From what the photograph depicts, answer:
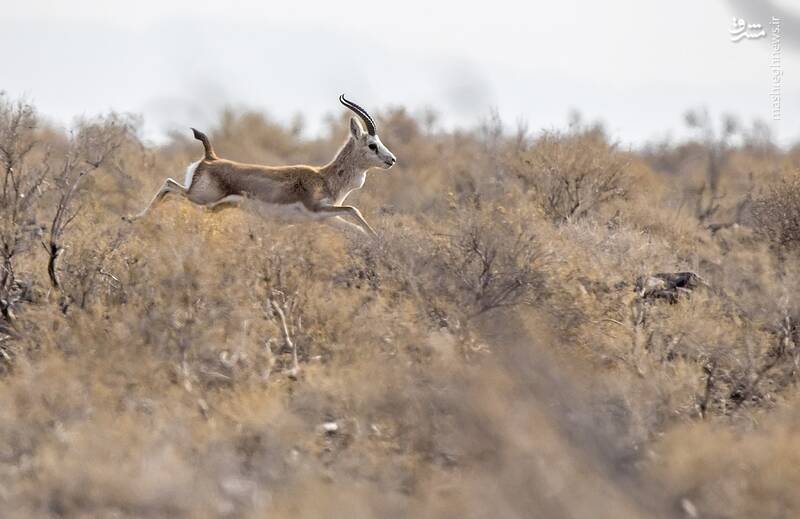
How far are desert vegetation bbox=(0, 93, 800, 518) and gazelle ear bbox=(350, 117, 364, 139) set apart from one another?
1583 mm

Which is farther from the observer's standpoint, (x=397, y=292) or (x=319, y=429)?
(x=397, y=292)

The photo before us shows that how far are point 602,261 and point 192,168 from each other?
17.1ft

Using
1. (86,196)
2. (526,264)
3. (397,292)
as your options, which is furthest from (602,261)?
(86,196)

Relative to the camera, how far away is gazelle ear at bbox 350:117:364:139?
14.5 m

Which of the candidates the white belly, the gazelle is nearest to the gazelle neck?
the gazelle

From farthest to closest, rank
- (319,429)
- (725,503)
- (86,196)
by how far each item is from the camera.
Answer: (86,196) → (319,429) → (725,503)

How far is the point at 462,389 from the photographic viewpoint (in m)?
8.92

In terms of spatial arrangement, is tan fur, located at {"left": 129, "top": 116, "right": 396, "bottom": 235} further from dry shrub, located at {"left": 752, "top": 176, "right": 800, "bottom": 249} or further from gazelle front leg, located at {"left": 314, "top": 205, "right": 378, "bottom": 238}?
dry shrub, located at {"left": 752, "top": 176, "right": 800, "bottom": 249}

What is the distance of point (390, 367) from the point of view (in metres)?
9.63

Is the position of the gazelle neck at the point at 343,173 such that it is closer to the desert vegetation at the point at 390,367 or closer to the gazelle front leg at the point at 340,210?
the gazelle front leg at the point at 340,210

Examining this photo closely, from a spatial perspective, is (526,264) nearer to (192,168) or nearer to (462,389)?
(462,389)

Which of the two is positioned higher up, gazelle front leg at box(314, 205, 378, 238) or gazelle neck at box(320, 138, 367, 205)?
gazelle neck at box(320, 138, 367, 205)

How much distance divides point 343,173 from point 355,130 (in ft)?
2.14

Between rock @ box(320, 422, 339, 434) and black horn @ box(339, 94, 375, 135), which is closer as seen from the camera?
rock @ box(320, 422, 339, 434)
